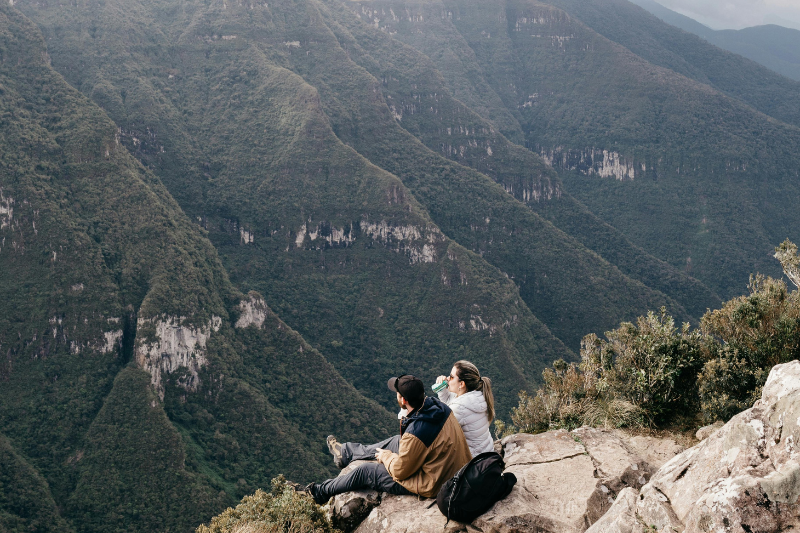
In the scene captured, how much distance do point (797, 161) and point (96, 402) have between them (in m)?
220

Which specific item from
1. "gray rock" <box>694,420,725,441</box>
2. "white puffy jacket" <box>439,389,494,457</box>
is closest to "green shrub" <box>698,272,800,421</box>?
"gray rock" <box>694,420,725,441</box>

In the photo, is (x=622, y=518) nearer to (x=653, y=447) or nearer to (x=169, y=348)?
(x=653, y=447)

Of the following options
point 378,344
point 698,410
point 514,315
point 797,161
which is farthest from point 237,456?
point 797,161

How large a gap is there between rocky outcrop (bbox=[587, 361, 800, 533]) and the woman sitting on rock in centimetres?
298

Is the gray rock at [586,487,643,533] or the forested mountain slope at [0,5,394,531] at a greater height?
the gray rock at [586,487,643,533]

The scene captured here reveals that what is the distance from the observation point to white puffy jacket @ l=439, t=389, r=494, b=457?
409 inches

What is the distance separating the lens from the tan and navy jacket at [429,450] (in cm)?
930

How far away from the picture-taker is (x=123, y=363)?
85.8 m

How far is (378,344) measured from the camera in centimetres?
12031

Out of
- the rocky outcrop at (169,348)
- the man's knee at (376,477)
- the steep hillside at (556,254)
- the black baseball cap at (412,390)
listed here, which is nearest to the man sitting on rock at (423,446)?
the black baseball cap at (412,390)

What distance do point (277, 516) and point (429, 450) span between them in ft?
9.79

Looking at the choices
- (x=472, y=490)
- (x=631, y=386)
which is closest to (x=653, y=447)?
(x=631, y=386)

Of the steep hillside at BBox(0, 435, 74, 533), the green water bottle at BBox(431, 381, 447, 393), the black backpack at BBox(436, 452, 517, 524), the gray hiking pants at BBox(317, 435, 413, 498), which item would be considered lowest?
the steep hillside at BBox(0, 435, 74, 533)

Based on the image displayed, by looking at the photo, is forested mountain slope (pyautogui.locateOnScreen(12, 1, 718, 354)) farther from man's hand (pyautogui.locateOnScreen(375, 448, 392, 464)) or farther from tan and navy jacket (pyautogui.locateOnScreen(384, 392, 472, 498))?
tan and navy jacket (pyautogui.locateOnScreen(384, 392, 472, 498))
